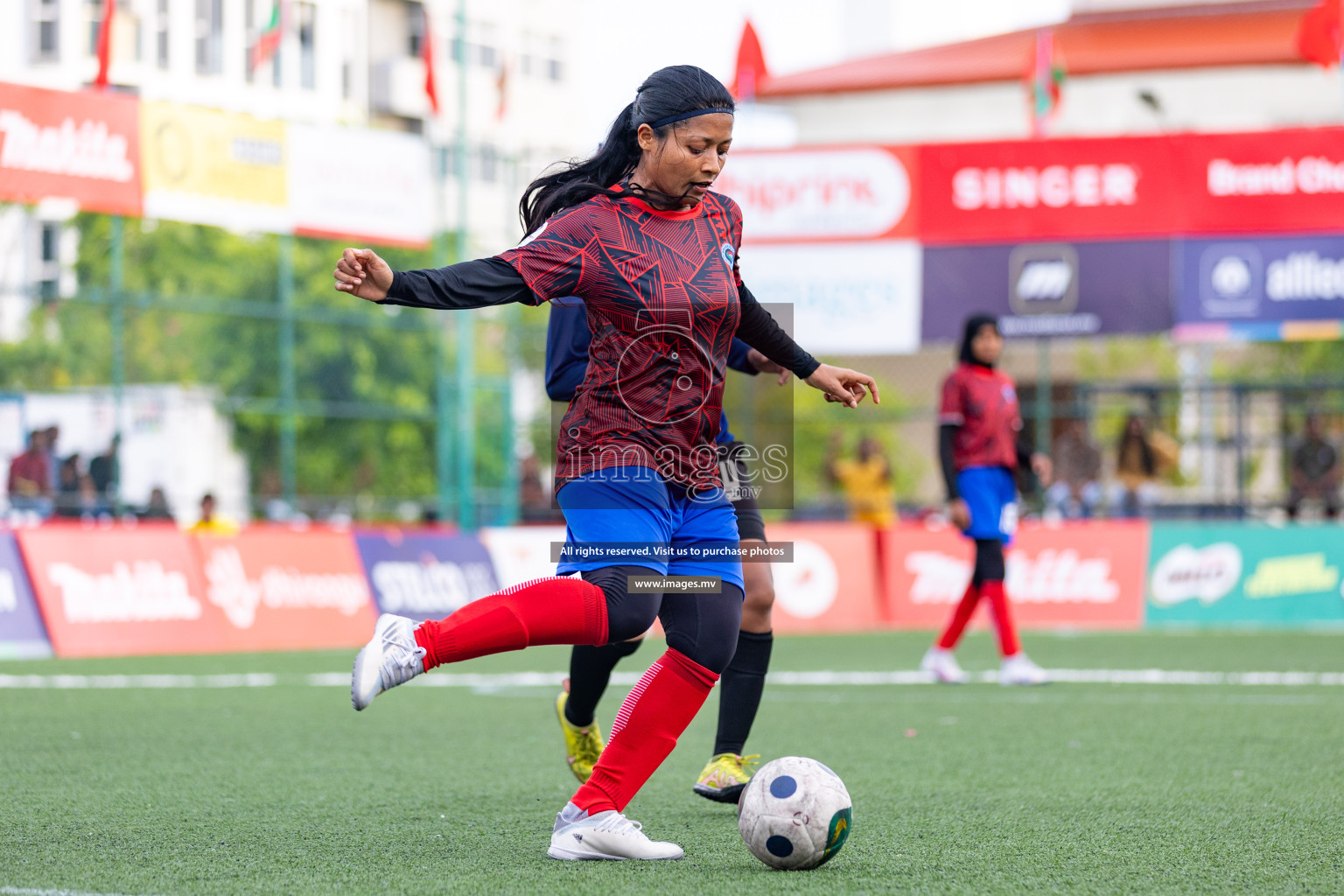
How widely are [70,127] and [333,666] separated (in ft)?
18.7

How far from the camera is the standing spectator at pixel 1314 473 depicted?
16.5 meters

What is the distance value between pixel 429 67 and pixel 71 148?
6394mm

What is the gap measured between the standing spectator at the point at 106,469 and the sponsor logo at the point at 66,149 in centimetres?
327

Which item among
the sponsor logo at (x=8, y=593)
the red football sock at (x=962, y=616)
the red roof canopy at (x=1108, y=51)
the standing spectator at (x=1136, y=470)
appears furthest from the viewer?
the red roof canopy at (x=1108, y=51)

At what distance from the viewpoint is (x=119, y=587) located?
1247 cm

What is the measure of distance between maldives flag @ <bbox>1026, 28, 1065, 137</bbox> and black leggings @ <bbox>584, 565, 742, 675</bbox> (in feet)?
53.6

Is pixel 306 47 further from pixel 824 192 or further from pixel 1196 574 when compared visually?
pixel 1196 574

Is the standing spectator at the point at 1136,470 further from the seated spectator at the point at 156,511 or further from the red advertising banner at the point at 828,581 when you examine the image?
the seated spectator at the point at 156,511

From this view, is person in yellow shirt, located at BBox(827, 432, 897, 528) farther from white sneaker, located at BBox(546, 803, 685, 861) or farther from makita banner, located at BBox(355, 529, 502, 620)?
white sneaker, located at BBox(546, 803, 685, 861)

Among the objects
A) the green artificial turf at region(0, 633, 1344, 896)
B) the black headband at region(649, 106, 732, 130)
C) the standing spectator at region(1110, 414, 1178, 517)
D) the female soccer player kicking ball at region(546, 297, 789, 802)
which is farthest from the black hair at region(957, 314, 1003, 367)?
the standing spectator at region(1110, 414, 1178, 517)

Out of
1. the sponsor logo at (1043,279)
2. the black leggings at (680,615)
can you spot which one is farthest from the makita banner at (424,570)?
the black leggings at (680,615)

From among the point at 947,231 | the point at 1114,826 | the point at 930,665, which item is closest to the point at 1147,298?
the point at 947,231

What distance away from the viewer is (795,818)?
13.1 ft

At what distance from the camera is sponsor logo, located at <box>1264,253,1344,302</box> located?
54.5ft
